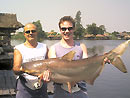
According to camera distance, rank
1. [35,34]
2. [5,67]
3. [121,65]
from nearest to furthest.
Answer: [121,65] → [35,34] → [5,67]

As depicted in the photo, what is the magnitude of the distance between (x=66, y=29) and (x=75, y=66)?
63cm

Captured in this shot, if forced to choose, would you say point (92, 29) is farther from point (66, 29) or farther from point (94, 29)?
point (66, 29)

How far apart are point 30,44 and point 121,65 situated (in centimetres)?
164

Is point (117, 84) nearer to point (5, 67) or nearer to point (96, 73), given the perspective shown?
point (5, 67)

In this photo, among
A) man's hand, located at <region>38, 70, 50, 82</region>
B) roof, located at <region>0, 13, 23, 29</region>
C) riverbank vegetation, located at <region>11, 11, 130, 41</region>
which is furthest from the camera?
riverbank vegetation, located at <region>11, 11, 130, 41</region>

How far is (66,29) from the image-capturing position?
3451 mm

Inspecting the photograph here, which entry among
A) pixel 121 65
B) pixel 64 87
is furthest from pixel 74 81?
pixel 121 65

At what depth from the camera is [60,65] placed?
3.42 meters

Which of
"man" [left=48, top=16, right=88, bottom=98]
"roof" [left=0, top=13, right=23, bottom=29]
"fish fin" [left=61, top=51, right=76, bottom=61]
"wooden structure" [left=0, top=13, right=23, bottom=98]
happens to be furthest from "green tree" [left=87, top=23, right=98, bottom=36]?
"fish fin" [left=61, top=51, right=76, bottom=61]

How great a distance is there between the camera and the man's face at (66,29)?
11.3 feet

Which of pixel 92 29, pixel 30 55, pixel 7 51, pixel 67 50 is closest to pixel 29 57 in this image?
pixel 30 55

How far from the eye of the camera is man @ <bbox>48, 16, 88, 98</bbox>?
3.47 m

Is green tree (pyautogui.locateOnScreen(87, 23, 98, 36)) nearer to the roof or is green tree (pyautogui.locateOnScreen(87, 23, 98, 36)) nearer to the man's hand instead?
the roof

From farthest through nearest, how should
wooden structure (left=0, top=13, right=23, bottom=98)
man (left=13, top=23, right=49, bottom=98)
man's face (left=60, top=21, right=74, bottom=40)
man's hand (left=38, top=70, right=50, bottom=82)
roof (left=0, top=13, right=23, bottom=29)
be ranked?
roof (left=0, top=13, right=23, bottom=29) → wooden structure (left=0, top=13, right=23, bottom=98) → man (left=13, top=23, right=49, bottom=98) → man's face (left=60, top=21, right=74, bottom=40) → man's hand (left=38, top=70, right=50, bottom=82)
